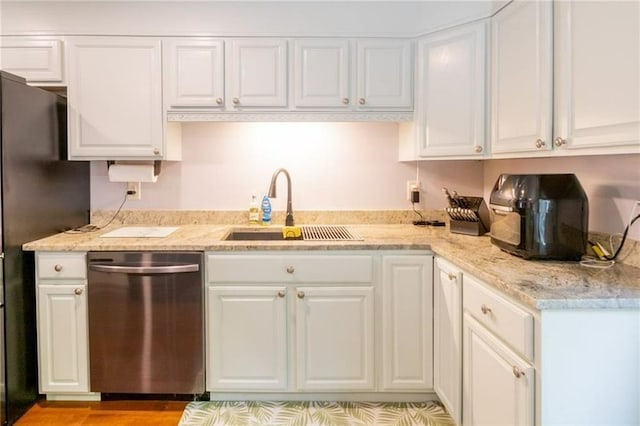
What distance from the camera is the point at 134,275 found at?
6.56ft

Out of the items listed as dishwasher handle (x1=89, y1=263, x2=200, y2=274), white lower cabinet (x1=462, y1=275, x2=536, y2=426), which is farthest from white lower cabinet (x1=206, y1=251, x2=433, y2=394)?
white lower cabinet (x1=462, y1=275, x2=536, y2=426)

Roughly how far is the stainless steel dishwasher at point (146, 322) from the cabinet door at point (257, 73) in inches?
36.2

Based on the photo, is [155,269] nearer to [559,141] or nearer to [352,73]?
[352,73]

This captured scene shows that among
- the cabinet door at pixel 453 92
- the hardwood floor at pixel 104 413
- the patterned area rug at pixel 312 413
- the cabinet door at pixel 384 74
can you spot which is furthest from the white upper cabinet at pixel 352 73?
the hardwood floor at pixel 104 413

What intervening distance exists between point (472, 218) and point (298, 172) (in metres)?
1.11

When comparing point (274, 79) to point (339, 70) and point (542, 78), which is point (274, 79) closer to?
point (339, 70)

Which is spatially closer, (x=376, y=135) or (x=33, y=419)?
(x=33, y=419)

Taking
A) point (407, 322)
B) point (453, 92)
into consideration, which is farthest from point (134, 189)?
point (453, 92)

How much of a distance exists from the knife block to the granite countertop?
0.17 feet

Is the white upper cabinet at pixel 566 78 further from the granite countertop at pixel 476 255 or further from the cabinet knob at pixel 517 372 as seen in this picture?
the cabinet knob at pixel 517 372

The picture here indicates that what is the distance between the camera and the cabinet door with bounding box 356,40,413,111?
226 centimetres

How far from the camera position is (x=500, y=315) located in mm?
1349

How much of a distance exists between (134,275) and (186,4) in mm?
1493

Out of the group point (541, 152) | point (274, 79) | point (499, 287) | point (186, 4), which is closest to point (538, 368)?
point (499, 287)
